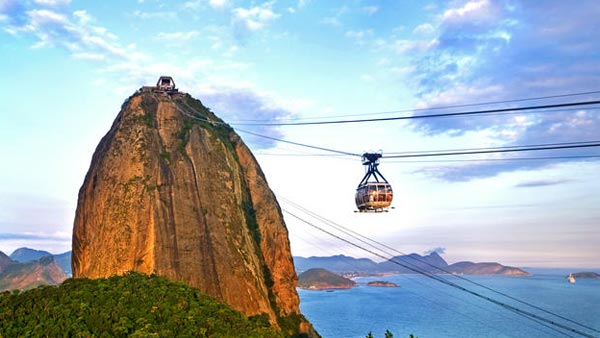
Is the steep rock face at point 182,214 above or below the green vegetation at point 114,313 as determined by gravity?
above

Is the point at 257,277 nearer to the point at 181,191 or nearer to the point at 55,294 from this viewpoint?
the point at 181,191

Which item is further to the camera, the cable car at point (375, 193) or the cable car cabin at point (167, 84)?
the cable car cabin at point (167, 84)

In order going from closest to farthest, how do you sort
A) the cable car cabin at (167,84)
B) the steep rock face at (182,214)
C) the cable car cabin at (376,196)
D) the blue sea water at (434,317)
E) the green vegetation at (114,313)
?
the green vegetation at (114,313) → the steep rock face at (182,214) → the cable car cabin at (376,196) → the cable car cabin at (167,84) → the blue sea water at (434,317)

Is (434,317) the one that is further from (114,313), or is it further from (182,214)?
(114,313)

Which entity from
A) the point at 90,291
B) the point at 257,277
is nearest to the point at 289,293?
the point at 257,277

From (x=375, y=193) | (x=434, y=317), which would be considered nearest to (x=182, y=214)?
(x=375, y=193)

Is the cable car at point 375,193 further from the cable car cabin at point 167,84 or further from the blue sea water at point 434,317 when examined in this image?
the blue sea water at point 434,317

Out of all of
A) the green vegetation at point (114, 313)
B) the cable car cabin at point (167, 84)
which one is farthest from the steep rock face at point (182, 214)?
the green vegetation at point (114, 313)
